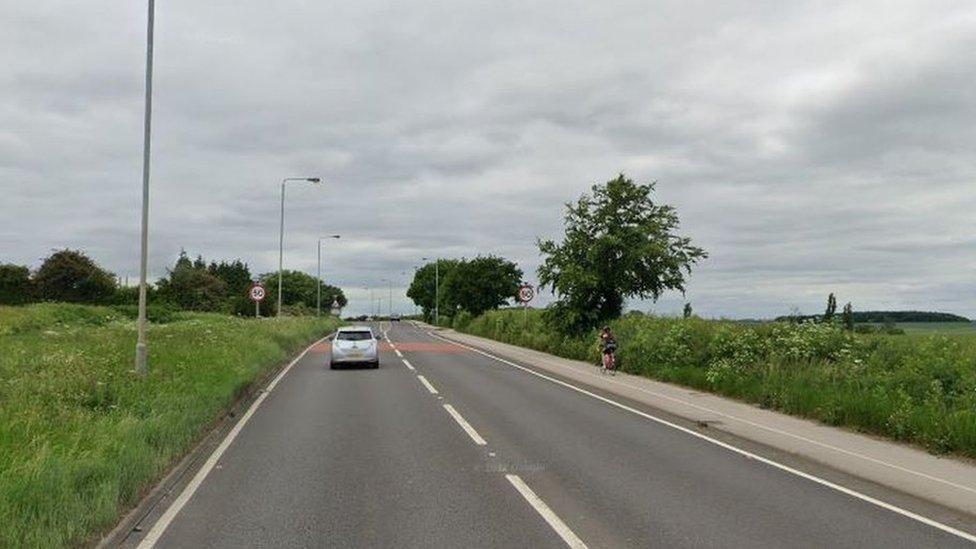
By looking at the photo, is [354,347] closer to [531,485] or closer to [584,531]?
[531,485]

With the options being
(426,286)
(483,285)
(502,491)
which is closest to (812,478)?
(502,491)

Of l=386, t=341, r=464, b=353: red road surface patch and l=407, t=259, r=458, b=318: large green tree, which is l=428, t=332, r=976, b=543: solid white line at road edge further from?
l=407, t=259, r=458, b=318: large green tree

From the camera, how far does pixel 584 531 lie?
7.49 metres

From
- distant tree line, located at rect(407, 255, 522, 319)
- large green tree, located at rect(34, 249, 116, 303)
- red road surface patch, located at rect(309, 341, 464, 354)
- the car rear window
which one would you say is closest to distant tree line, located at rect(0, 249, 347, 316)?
large green tree, located at rect(34, 249, 116, 303)

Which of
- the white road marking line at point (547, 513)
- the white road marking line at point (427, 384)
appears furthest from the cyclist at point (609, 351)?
the white road marking line at point (547, 513)

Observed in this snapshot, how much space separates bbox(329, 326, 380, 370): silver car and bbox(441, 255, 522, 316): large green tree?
50782mm

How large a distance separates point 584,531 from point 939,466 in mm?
6332

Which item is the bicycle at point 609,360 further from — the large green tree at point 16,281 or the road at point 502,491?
the large green tree at point 16,281

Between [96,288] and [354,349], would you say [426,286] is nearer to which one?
[96,288]

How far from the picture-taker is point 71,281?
288 ft

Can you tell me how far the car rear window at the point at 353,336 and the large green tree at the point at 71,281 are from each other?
65.3m

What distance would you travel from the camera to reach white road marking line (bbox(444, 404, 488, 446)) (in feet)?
42.8

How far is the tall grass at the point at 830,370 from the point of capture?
527 inches

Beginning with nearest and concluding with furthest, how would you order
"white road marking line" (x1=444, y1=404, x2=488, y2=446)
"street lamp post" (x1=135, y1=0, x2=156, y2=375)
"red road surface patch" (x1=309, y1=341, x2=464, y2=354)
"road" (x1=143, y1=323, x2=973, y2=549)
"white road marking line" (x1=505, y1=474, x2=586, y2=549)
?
"white road marking line" (x1=505, y1=474, x2=586, y2=549) → "road" (x1=143, y1=323, x2=973, y2=549) → "white road marking line" (x1=444, y1=404, x2=488, y2=446) → "street lamp post" (x1=135, y1=0, x2=156, y2=375) → "red road surface patch" (x1=309, y1=341, x2=464, y2=354)
